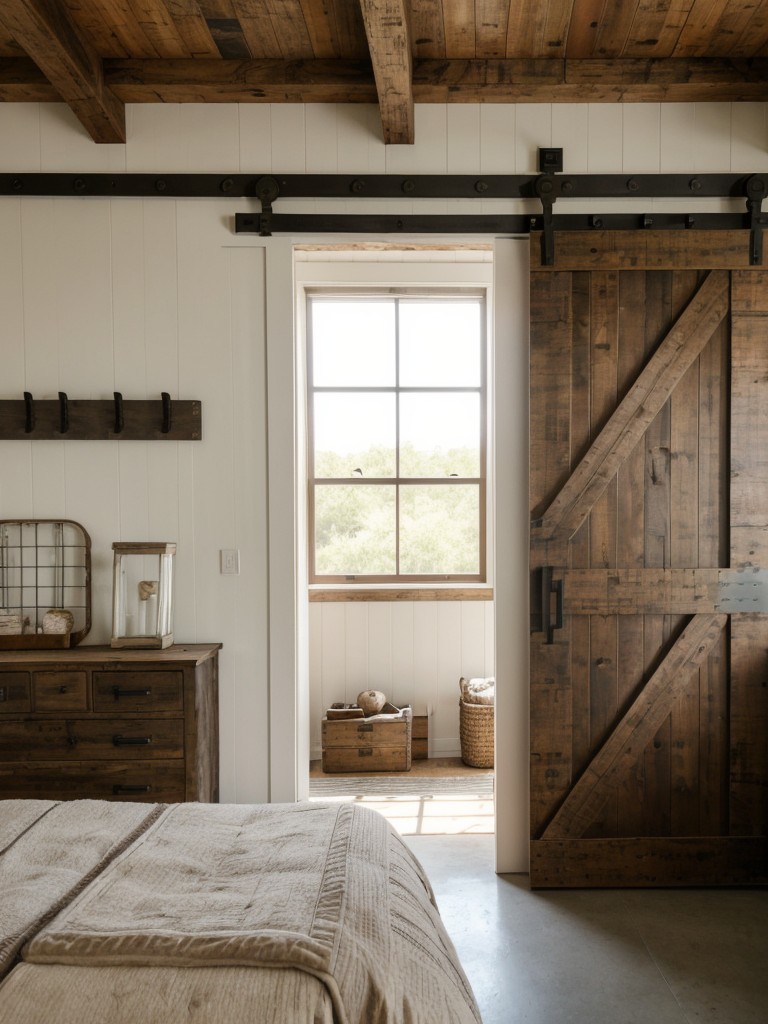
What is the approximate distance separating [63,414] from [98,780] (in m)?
1.38

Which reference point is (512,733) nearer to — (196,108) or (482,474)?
(482,474)

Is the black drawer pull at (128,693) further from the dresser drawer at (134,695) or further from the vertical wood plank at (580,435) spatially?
the vertical wood plank at (580,435)

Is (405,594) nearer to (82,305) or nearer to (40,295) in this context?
(82,305)

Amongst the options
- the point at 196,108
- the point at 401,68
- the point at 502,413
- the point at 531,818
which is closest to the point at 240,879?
the point at 531,818

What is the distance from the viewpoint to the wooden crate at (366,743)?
4340 mm

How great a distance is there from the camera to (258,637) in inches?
125

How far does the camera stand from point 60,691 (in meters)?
2.81

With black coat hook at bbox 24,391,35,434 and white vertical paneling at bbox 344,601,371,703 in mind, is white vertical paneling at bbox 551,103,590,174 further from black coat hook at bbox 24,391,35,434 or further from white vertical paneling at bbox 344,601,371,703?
white vertical paneling at bbox 344,601,371,703

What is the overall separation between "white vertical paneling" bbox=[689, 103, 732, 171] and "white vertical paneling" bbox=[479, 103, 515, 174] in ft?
2.36

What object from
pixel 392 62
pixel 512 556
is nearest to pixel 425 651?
pixel 512 556

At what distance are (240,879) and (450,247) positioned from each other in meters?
2.59

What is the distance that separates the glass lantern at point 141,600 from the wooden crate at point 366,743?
1.54 metres

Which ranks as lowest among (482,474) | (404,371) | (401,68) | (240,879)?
(240,879)

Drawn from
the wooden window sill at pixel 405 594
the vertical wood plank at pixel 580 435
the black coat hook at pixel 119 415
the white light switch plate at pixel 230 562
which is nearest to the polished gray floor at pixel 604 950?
the vertical wood plank at pixel 580 435
